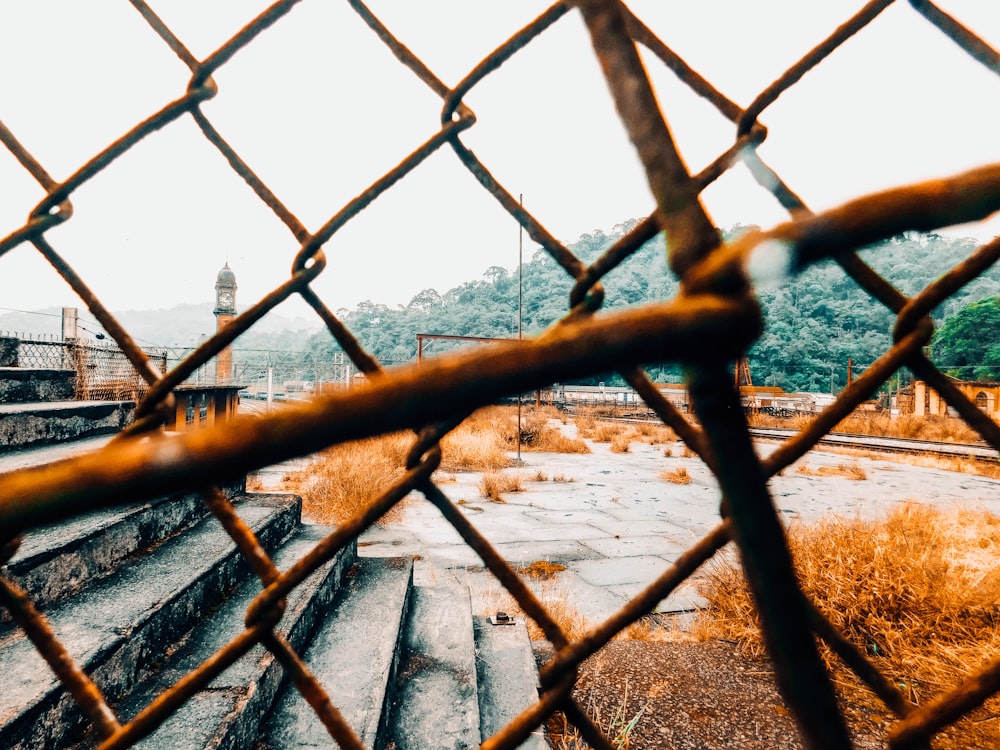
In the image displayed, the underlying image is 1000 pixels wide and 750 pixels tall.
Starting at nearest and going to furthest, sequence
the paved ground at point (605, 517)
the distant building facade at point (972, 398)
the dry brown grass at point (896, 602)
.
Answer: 1. the dry brown grass at point (896, 602)
2. the paved ground at point (605, 517)
3. the distant building facade at point (972, 398)


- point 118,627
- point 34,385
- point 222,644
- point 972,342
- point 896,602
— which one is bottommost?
point 896,602

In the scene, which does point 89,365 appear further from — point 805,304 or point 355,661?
point 805,304

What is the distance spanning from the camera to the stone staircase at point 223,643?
106 cm

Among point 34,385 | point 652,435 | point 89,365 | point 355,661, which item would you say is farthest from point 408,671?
point 652,435

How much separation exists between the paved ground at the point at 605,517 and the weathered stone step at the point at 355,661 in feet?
1.81

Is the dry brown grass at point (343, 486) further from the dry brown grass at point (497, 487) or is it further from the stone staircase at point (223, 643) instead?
the stone staircase at point (223, 643)

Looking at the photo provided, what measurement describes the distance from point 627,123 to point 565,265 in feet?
0.63

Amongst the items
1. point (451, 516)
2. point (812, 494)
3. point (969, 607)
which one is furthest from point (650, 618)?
point (812, 494)

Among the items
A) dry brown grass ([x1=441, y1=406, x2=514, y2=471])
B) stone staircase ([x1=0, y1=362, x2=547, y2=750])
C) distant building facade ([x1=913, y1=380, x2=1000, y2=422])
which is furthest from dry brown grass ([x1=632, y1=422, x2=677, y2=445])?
stone staircase ([x1=0, y1=362, x2=547, y2=750])

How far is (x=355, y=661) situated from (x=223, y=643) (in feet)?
1.09

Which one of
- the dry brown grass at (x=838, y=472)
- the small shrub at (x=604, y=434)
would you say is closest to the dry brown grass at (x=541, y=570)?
the dry brown grass at (x=838, y=472)

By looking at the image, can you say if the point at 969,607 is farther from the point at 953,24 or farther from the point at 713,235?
the point at 713,235

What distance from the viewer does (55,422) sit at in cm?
248

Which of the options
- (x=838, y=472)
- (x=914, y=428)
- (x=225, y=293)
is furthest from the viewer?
(x=225, y=293)
